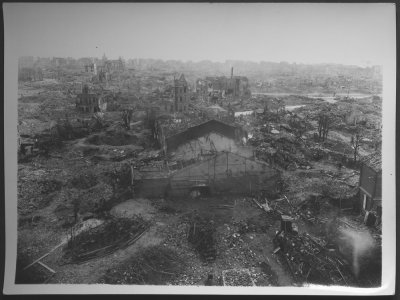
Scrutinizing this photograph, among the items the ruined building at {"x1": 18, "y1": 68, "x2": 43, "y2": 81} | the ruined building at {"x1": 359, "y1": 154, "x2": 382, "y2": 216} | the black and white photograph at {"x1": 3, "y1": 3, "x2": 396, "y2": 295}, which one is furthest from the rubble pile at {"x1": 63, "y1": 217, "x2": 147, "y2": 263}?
the ruined building at {"x1": 359, "y1": 154, "x2": 382, "y2": 216}

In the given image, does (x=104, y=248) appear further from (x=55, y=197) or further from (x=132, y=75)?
(x=132, y=75)

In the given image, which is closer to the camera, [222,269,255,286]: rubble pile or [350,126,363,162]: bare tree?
[222,269,255,286]: rubble pile

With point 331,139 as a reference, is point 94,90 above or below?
above

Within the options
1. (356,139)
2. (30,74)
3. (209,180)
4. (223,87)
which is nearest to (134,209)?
(209,180)

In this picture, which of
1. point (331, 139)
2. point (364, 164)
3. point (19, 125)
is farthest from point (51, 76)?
point (364, 164)

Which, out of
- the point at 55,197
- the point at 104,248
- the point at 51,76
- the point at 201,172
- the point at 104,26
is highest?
the point at 104,26

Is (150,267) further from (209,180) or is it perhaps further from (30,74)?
(30,74)

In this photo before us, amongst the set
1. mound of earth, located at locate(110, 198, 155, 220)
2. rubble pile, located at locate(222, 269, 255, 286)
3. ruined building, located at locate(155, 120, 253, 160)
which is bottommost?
rubble pile, located at locate(222, 269, 255, 286)

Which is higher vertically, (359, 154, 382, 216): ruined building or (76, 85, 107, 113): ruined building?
(76, 85, 107, 113): ruined building

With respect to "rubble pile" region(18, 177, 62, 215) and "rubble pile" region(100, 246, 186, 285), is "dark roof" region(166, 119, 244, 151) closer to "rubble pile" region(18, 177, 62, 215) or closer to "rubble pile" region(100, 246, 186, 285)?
"rubble pile" region(100, 246, 186, 285)
